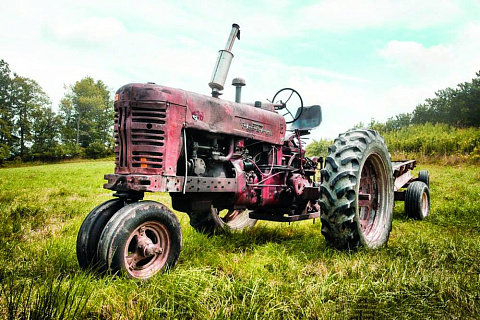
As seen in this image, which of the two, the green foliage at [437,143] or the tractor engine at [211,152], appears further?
the green foliage at [437,143]

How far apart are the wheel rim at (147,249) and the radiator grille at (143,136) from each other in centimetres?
53

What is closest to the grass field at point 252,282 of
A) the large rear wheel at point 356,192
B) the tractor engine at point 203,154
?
the large rear wheel at point 356,192

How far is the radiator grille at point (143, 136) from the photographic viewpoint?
3.06 meters

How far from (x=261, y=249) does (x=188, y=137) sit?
4.93 ft

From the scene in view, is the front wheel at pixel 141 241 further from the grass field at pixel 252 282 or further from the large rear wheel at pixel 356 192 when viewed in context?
the large rear wheel at pixel 356 192

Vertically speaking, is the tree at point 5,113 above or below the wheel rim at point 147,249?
above

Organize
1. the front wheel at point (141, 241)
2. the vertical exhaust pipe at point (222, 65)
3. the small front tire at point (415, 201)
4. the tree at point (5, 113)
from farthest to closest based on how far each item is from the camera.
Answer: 1. the tree at point (5, 113)
2. the small front tire at point (415, 201)
3. the vertical exhaust pipe at point (222, 65)
4. the front wheel at point (141, 241)

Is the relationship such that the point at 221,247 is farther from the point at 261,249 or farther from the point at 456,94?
the point at 456,94

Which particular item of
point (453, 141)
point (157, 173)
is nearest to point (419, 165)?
point (453, 141)

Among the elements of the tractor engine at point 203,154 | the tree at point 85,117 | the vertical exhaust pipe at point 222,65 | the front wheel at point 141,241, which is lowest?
the front wheel at point 141,241

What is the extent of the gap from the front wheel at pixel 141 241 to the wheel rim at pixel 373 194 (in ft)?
8.70

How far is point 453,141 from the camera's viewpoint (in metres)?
15.7

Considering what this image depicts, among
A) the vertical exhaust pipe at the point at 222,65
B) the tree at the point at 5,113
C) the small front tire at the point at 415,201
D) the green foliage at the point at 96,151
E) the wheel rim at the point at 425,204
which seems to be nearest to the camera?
the vertical exhaust pipe at the point at 222,65

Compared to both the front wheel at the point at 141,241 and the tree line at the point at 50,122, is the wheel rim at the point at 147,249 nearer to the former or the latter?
the front wheel at the point at 141,241
